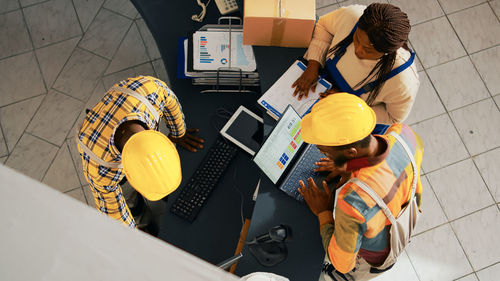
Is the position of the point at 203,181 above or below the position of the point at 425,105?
above

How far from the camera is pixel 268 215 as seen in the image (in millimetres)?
2053

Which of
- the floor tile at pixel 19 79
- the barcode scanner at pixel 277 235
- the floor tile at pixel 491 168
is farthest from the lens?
the floor tile at pixel 19 79

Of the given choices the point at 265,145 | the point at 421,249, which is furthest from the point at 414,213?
the point at 421,249

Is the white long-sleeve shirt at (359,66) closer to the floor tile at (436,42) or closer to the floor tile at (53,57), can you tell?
the floor tile at (436,42)

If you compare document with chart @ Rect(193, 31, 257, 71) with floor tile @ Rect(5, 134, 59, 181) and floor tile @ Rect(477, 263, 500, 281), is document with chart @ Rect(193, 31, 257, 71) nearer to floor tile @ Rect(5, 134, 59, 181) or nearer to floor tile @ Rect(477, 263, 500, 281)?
floor tile @ Rect(5, 134, 59, 181)

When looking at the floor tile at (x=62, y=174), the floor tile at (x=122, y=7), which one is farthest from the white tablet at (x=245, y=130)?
the floor tile at (x=122, y=7)

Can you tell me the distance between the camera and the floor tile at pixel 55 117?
319cm

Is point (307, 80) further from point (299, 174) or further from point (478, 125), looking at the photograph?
point (478, 125)

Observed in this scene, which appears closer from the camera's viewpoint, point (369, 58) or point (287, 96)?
point (369, 58)

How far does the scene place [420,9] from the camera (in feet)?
11.6

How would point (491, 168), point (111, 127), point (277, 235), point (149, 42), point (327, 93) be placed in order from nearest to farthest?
point (111, 127), point (277, 235), point (327, 93), point (491, 168), point (149, 42)

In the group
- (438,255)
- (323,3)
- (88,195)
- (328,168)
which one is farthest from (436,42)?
(88,195)

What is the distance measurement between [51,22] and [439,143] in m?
3.43

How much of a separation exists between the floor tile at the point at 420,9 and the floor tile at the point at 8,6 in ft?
10.9
